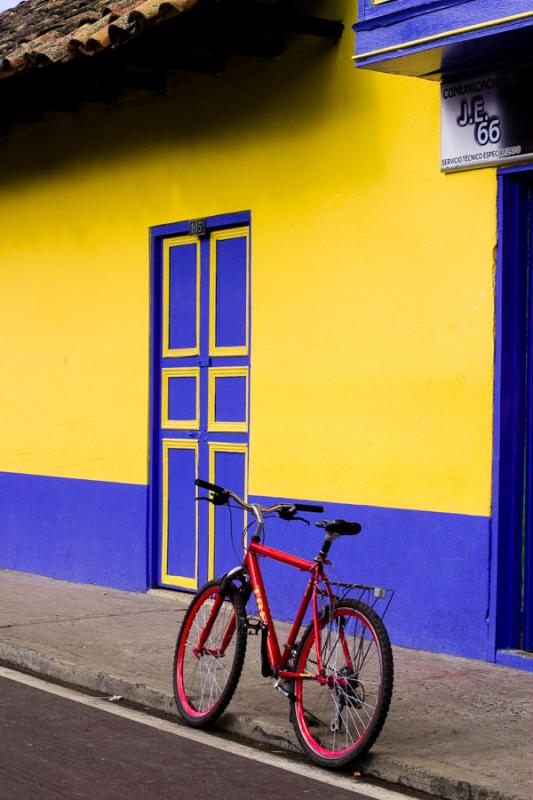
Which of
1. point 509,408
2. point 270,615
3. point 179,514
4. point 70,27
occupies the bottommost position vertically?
point 270,615

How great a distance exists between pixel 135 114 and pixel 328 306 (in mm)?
2936

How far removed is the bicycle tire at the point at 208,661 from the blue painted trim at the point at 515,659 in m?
1.92

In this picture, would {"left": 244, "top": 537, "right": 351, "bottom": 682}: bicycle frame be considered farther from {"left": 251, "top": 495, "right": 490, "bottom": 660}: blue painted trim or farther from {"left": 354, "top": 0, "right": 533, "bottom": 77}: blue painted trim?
{"left": 354, "top": 0, "right": 533, "bottom": 77}: blue painted trim

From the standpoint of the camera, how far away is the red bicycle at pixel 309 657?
18.4ft

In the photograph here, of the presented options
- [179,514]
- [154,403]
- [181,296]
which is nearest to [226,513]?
[179,514]

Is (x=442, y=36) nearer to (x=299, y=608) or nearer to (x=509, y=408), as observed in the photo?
(x=509, y=408)

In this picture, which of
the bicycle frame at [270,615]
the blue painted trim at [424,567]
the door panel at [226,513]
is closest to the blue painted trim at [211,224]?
the door panel at [226,513]

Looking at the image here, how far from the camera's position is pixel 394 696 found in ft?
22.4

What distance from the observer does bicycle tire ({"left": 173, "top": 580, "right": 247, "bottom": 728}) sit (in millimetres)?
6297

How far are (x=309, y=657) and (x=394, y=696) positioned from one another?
109 centimetres

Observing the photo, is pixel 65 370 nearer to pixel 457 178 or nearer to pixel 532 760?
pixel 457 178

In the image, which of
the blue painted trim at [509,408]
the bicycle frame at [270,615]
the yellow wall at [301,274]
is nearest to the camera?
the bicycle frame at [270,615]

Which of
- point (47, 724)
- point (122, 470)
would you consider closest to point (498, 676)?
point (47, 724)

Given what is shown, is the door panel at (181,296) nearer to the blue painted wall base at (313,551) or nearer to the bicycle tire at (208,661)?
the blue painted wall base at (313,551)
